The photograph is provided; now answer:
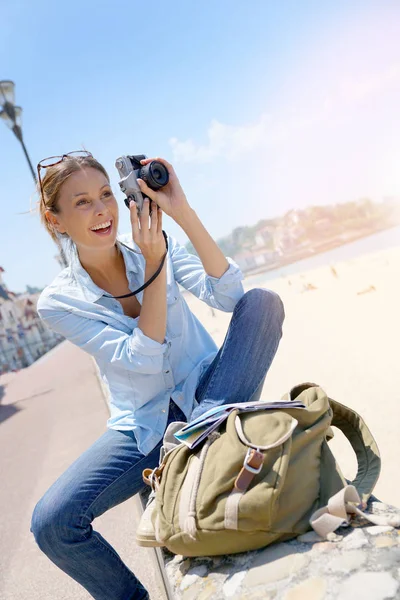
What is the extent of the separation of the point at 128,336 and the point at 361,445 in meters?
1.01

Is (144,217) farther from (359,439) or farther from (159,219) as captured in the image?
(359,439)

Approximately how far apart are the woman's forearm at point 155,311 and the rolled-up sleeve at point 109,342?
4cm

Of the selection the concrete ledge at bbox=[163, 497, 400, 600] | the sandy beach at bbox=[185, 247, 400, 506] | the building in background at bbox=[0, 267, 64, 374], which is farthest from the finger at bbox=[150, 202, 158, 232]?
the building in background at bbox=[0, 267, 64, 374]

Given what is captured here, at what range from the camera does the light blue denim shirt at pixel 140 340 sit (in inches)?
87.0

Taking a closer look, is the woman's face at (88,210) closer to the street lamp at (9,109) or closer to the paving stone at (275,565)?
the paving stone at (275,565)

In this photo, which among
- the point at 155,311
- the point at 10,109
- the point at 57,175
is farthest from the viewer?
the point at 10,109

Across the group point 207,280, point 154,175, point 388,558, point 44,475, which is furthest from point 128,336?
point 44,475

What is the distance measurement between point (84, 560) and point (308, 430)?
103 centimetres

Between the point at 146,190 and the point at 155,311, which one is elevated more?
the point at 146,190

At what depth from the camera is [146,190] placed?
2273 mm

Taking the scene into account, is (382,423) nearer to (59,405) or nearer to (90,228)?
(90,228)

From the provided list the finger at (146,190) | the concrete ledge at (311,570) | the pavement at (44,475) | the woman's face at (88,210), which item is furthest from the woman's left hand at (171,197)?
the pavement at (44,475)

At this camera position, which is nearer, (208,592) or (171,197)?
(208,592)

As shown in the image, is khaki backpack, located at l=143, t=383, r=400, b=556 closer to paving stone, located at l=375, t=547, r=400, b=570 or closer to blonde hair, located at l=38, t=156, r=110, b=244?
paving stone, located at l=375, t=547, r=400, b=570
